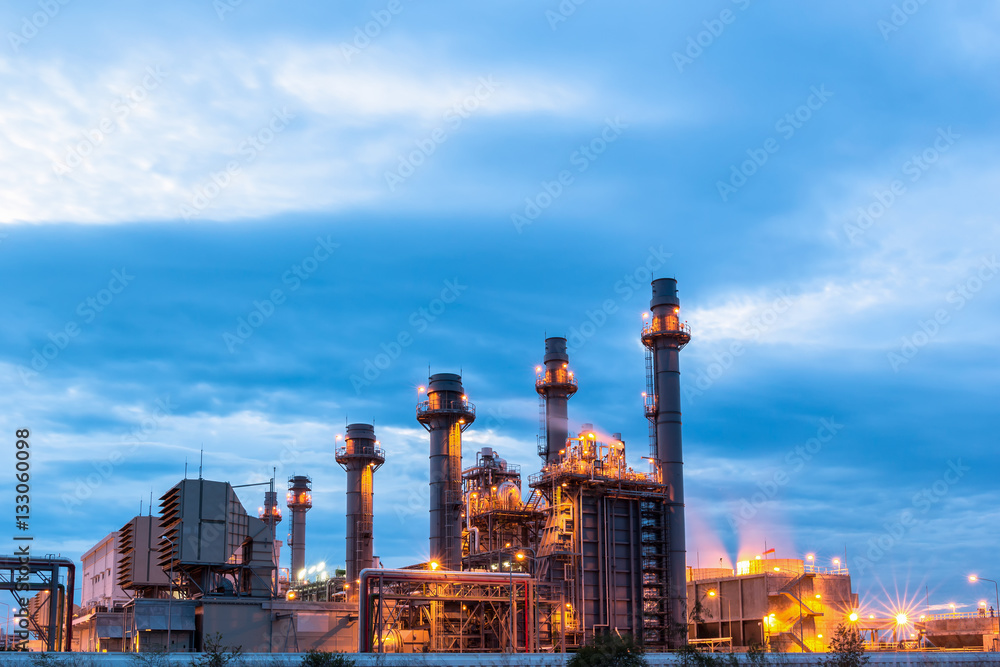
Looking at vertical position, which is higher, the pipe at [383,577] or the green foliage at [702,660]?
the pipe at [383,577]

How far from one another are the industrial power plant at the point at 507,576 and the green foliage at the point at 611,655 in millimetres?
21802

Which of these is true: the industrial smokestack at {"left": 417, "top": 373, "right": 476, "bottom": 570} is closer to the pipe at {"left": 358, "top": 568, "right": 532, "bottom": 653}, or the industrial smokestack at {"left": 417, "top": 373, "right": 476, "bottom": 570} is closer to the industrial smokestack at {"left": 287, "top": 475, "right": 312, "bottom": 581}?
the pipe at {"left": 358, "top": 568, "right": 532, "bottom": 653}

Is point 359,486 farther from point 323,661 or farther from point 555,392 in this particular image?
point 323,661

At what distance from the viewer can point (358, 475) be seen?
10912 centimetres

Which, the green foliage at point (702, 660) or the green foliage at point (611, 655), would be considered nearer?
the green foliage at point (611, 655)

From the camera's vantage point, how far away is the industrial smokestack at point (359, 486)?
349 feet

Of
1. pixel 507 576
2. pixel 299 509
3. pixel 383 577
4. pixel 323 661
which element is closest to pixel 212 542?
pixel 383 577

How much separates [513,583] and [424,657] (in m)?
21.0

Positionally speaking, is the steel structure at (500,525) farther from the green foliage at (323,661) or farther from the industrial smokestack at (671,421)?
the green foliage at (323,661)


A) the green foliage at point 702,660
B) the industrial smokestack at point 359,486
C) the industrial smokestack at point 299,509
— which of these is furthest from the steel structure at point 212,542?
the industrial smokestack at point 299,509

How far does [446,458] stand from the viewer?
308 ft

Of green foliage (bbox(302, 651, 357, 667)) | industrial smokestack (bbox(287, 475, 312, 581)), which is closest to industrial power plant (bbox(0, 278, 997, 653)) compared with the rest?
green foliage (bbox(302, 651, 357, 667))

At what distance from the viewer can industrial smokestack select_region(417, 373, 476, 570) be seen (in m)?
92.5

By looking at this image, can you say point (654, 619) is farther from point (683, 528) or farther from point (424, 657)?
point (424, 657)
